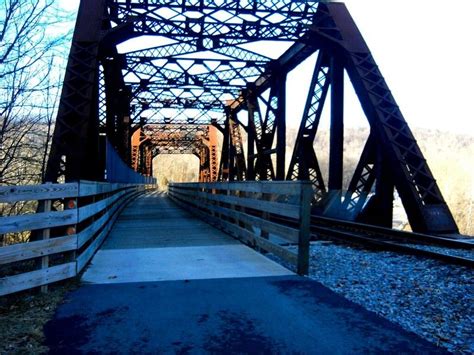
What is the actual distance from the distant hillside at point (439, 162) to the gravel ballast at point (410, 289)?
30114 millimetres

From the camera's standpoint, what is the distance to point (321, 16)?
14672 mm

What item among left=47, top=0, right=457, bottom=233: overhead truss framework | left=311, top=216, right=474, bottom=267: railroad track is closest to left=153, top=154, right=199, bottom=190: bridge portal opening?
→ left=47, top=0, right=457, bottom=233: overhead truss framework

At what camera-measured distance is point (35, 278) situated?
453 centimetres

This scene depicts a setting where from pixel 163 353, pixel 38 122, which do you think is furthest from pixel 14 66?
pixel 163 353

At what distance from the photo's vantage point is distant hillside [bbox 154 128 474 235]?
40856 mm

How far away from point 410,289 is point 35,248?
12.5 ft

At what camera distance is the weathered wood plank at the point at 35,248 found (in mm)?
4219

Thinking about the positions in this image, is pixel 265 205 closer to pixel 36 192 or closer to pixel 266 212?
pixel 266 212

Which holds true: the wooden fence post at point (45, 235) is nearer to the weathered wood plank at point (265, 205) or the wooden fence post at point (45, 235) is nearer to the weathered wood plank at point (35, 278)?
the weathered wood plank at point (35, 278)

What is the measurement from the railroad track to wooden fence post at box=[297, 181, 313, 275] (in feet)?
7.42

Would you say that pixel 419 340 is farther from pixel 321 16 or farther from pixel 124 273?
pixel 321 16

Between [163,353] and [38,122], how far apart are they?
936 centimetres

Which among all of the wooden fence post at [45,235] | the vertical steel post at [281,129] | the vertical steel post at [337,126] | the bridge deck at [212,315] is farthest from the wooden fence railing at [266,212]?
the vertical steel post at [281,129]

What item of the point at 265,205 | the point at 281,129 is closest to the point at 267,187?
the point at 265,205
